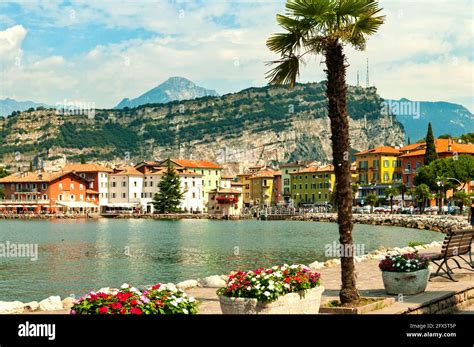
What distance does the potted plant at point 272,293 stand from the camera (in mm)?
7848

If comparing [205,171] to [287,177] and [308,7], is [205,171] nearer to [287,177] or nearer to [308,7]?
[287,177]

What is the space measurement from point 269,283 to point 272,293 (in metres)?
0.13

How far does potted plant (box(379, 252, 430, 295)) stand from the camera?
10.8 meters

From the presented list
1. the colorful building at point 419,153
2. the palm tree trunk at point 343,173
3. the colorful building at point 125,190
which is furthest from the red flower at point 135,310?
the colorful building at point 125,190

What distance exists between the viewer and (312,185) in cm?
14675

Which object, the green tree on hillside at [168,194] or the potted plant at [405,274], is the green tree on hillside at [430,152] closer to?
the green tree on hillside at [168,194]

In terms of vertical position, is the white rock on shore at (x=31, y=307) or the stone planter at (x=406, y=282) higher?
the stone planter at (x=406, y=282)

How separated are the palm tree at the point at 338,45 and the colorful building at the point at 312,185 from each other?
422 feet

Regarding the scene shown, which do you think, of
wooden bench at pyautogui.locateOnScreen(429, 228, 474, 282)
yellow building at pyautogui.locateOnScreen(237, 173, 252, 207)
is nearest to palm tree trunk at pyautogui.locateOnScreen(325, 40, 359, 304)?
wooden bench at pyautogui.locateOnScreen(429, 228, 474, 282)

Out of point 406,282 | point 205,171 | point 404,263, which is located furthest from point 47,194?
point 406,282
